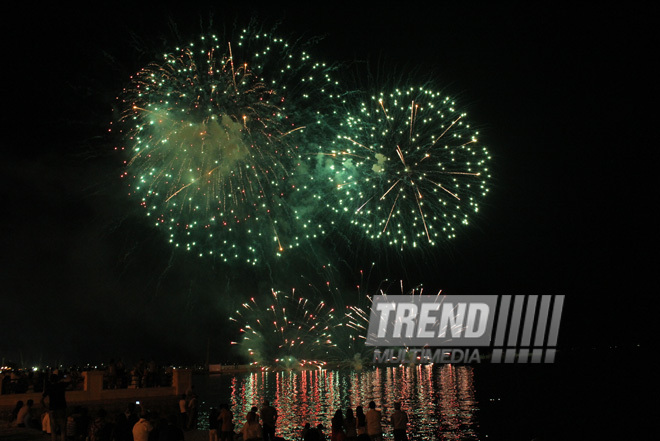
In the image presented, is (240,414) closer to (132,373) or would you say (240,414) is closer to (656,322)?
(132,373)

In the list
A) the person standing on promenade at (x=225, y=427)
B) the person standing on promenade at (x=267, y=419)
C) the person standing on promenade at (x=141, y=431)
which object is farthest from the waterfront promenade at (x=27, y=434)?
the person standing on promenade at (x=141, y=431)

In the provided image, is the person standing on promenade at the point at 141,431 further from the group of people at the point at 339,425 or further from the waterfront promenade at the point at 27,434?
the waterfront promenade at the point at 27,434

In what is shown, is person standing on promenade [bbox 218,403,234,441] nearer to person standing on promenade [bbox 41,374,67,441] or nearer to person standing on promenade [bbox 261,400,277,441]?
person standing on promenade [bbox 261,400,277,441]

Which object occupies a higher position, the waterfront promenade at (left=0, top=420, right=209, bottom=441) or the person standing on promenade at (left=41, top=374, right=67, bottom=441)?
the person standing on promenade at (left=41, top=374, right=67, bottom=441)

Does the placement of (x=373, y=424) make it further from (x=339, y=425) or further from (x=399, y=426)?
(x=339, y=425)

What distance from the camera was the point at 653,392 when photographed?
2076 inches

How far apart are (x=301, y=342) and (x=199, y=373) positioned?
2267 cm

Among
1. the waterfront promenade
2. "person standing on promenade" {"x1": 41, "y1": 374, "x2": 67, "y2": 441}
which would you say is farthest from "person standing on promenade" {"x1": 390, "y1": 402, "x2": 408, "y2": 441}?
"person standing on promenade" {"x1": 41, "y1": 374, "x2": 67, "y2": 441}

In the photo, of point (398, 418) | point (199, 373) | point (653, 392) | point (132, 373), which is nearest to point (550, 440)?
point (398, 418)

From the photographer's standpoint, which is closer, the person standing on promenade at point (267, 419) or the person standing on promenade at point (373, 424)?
the person standing on promenade at point (373, 424)

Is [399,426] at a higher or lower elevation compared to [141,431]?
lower

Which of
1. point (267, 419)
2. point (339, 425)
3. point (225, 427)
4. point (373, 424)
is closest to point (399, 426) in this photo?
point (373, 424)

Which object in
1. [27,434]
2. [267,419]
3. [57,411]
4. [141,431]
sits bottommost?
[27,434]

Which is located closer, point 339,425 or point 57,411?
point 339,425
